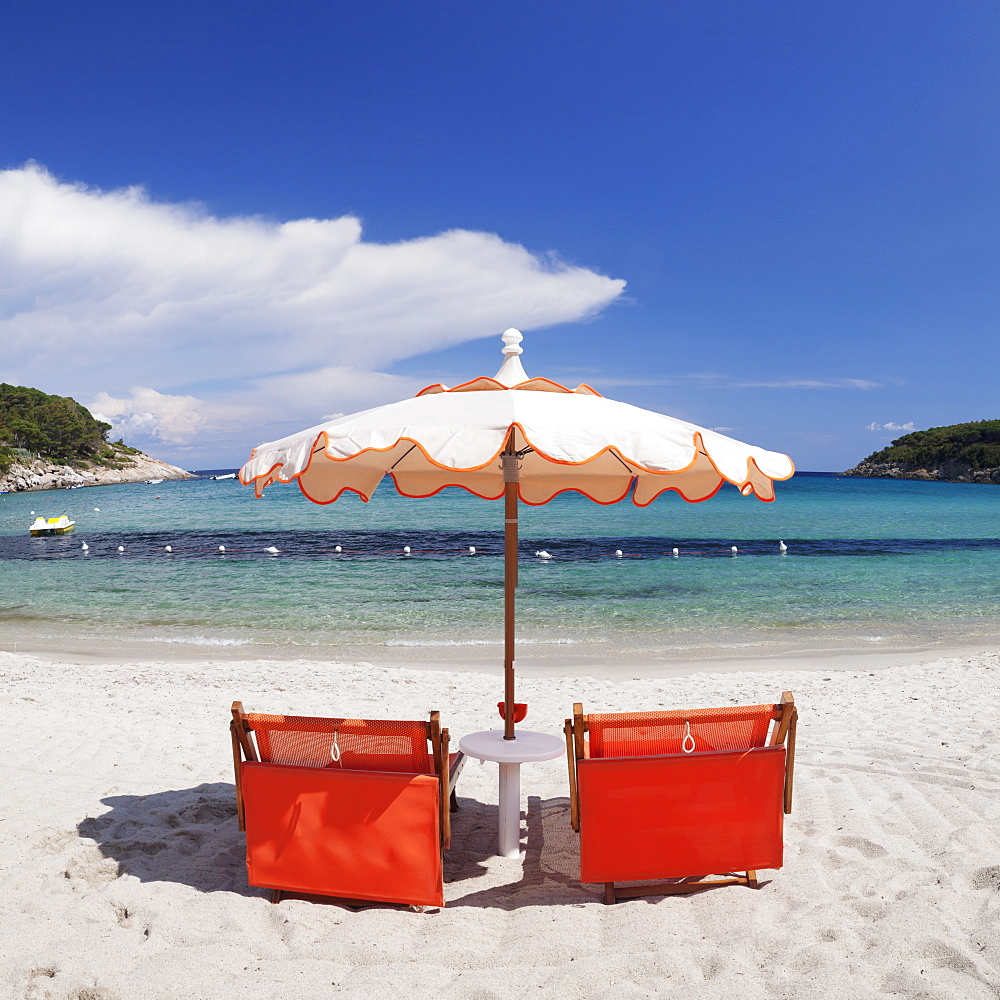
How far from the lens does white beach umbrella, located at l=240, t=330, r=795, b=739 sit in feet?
10.1

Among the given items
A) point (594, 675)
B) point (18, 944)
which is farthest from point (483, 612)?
point (18, 944)

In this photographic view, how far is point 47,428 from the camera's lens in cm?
8912

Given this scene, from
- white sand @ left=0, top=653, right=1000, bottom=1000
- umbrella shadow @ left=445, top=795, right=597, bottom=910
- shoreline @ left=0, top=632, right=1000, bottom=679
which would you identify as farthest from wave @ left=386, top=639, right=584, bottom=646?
umbrella shadow @ left=445, top=795, right=597, bottom=910

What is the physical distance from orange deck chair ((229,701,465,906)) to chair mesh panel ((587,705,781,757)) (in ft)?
2.52

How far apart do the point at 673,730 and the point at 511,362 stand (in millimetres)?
2090

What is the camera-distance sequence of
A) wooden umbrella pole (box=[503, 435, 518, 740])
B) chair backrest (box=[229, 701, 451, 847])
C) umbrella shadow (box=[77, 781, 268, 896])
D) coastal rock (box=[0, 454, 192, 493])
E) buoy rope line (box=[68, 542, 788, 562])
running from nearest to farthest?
chair backrest (box=[229, 701, 451, 847])
umbrella shadow (box=[77, 781, 268, 896])
wooden umbrella pole (box=[503, 435, 518, 740])
buoy rope line (box=[68, 542, 788, 562])
coastal rock (box=[0, 454, 192, 493])

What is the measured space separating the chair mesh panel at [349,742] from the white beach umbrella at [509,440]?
2.65ft

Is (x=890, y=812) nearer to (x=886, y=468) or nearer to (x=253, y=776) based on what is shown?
(x=253, y=776)

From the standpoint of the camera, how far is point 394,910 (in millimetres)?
3441

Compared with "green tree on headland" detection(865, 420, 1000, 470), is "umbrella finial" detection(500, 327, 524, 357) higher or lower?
lower

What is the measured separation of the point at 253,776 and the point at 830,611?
13348mm

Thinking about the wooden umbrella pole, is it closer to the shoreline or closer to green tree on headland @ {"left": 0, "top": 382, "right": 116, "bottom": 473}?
the shoreline

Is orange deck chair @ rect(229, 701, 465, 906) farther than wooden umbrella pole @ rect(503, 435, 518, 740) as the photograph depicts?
No

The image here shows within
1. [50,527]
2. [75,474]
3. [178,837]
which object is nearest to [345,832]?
[178,837]
